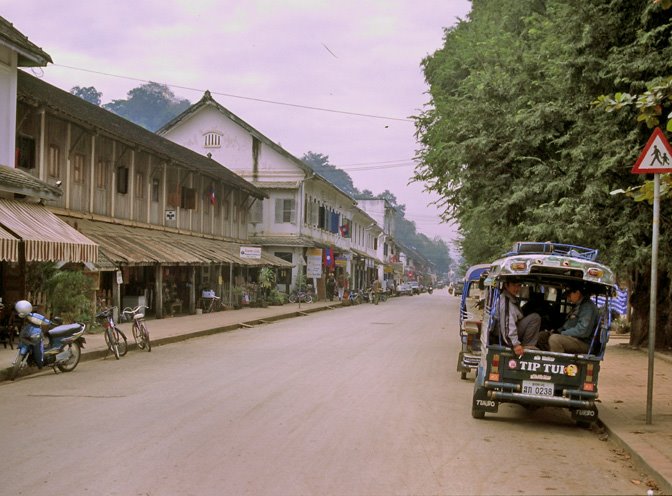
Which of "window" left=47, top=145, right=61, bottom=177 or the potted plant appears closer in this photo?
"window" left=47, top=145, right=61, bottom=177

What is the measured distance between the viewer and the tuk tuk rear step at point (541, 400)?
8.70 metres

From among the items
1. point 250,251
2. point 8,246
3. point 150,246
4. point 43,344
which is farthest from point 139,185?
point 43,344

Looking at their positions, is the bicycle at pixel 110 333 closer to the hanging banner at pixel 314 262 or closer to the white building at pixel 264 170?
the hanging banner at pixel 314 262

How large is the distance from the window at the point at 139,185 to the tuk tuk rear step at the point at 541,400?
20950mm

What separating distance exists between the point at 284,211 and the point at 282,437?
39.8 metres

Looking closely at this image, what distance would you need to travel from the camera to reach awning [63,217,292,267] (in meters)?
22.1

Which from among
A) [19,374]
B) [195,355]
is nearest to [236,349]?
[195,355]

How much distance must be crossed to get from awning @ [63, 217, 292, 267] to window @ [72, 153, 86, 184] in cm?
127

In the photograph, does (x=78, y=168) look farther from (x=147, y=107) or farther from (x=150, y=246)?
(x=147, y=107)

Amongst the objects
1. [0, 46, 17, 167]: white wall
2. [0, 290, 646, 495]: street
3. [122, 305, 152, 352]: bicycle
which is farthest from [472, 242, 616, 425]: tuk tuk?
[0, 46, 17, 167]: white wall

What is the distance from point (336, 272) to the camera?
198 feet

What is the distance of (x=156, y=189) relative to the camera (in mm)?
29328

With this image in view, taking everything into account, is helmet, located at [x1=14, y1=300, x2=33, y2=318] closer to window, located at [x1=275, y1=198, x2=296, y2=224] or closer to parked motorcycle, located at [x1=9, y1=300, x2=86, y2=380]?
parked motorcycle, located at [x1=9, y1=300, x2=86, y2=380]

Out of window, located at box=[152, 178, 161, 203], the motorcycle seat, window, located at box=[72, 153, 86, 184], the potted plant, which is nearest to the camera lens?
the motorcycle seat
